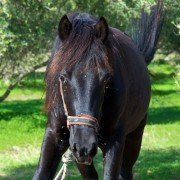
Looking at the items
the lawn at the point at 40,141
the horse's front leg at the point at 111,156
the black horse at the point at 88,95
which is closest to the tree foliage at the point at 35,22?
the lawn at the point at 40,141

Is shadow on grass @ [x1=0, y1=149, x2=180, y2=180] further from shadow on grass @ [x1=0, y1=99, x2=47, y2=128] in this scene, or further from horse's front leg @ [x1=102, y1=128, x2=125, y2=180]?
shadow on grass @ [x1=0, y1=99, x2=47, y2=128]

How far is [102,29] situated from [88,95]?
52 centimetres

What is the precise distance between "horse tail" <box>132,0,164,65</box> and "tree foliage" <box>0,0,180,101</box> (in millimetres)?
4289

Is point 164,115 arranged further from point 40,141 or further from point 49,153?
point 49,153

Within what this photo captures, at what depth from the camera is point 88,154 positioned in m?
3.51

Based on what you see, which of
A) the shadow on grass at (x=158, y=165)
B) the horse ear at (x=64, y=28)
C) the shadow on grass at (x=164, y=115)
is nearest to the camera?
the horse ear at (x=64, y=28)

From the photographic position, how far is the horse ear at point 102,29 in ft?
12.7

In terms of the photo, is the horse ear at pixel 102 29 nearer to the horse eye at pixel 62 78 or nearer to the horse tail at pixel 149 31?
the horse eye at pixel 62 78

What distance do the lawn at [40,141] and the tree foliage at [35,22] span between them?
1544 mm

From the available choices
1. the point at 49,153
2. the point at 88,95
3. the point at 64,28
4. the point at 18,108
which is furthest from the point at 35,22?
the point at 88,95

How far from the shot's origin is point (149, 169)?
8898 mm

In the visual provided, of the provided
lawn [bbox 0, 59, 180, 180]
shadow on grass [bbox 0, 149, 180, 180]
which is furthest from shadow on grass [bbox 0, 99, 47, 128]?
shadow on grass [bbox 0, 149, 180, 180]

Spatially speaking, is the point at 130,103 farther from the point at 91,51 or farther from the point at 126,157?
the point at 126,157

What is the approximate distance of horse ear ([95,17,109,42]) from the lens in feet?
12.7
